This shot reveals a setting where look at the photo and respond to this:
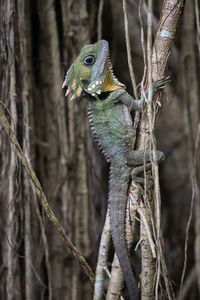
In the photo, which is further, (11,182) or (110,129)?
(11,182)

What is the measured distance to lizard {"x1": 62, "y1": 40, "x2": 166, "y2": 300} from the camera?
2150 millimetres

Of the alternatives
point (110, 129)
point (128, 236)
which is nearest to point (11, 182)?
point (110, 129)

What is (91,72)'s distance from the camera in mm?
2268

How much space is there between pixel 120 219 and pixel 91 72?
77cm

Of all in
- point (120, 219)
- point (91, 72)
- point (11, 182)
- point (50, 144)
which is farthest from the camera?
point (50, 144)

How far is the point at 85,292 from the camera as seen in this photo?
326cm

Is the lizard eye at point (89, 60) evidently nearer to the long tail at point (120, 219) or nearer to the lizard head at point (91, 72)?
the lizard head at point (91, 72)

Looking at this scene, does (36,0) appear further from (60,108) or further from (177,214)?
(177,214)

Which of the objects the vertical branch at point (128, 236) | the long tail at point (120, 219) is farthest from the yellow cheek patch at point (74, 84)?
the vertical branch at point (128, 236)

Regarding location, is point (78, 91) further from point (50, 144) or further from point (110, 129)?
point (50, 144)

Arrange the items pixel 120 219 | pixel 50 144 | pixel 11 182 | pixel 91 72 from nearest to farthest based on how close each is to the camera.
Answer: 1. pixel 120 219
2. pixel 91 72
3. pixel 11 182
4. pixel 50 144

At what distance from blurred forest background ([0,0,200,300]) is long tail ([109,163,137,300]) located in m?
0.47

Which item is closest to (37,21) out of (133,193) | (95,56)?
(95,56)

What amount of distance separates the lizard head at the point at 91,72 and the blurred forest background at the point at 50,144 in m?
0.36
